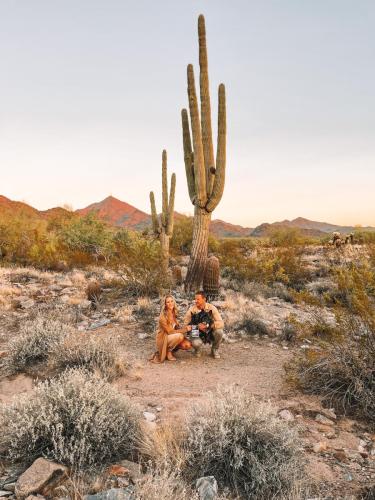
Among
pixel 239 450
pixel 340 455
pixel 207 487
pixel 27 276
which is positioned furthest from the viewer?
pixel 27 276

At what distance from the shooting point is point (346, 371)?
17.3ft

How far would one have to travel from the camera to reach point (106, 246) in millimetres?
22688

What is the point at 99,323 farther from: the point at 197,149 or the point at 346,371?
the point at 346,371

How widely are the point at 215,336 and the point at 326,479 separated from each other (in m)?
3.73

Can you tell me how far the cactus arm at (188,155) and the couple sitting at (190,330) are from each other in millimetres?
4963

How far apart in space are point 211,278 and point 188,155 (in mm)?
3746

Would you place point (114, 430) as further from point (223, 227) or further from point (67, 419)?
point (223, 227)

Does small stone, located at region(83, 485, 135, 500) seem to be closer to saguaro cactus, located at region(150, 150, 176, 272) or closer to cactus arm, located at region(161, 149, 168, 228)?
saguaro cactus, located at region(150, 150, 176, 272)

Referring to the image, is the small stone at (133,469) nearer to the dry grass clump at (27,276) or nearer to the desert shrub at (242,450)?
the desert shrub at (242,450)

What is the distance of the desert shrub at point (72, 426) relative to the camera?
3.52 meters

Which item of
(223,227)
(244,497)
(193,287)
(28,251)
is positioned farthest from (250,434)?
(223,227)

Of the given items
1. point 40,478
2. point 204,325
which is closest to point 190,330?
point 204,325

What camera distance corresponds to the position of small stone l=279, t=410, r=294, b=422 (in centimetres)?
468

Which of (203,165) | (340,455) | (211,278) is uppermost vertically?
(203,165)
